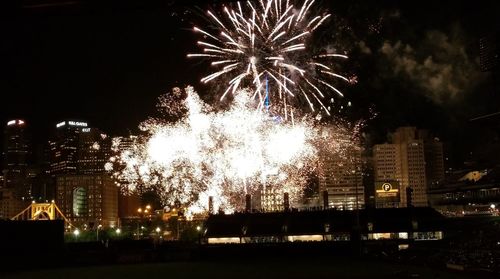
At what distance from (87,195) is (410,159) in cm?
8864

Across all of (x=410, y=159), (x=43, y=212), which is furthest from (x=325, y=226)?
A: (x=410, y=159)

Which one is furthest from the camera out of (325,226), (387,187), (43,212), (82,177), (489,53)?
(82,177)

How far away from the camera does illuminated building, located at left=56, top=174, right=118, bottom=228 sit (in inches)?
6639

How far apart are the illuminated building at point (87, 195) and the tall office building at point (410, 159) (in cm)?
7406

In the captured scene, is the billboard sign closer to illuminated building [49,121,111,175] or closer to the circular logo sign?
the circular logo sign

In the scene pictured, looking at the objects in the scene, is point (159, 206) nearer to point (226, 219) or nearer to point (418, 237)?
point (226, 219)

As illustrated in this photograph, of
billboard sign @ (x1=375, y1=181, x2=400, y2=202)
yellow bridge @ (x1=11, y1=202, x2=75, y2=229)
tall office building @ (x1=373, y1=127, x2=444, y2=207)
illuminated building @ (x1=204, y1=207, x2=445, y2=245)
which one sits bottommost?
illuminated building @ (x1=204, y1=207, x2=445, y2=245)

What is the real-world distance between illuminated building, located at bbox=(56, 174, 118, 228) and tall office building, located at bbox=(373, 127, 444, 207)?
7406 centimetres

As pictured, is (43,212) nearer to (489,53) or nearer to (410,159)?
(489,53)

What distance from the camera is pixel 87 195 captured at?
564 feet

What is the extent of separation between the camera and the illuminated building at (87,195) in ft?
553

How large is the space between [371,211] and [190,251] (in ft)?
52.1

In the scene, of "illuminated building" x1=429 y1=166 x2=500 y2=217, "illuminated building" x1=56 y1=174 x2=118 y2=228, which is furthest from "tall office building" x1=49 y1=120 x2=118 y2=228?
"illuminated building" x1=429 y1=166 x2=500 y2=217

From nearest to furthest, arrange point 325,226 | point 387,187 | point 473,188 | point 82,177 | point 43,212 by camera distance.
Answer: point 325,226
point 387,187
point 473,188
point 43,212
point 82,177
